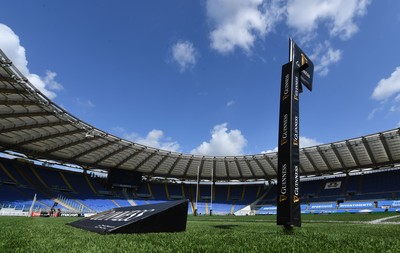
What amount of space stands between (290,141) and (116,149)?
4338 cm

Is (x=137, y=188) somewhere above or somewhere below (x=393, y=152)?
below

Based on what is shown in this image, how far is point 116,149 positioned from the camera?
4791 centimetres

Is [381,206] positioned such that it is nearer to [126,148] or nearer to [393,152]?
[393,152]

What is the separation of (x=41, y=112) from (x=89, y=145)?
13792 mm

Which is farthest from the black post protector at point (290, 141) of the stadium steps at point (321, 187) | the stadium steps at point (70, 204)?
the stadium steps at point (321, 187)

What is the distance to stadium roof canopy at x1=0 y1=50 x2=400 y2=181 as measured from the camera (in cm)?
3011

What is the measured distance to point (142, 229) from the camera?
677 centimetres

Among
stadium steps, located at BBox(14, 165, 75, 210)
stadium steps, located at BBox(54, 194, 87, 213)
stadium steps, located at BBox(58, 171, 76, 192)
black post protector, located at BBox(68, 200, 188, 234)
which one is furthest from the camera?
stadium steps, located at BBox(58, 171, 76, 192)

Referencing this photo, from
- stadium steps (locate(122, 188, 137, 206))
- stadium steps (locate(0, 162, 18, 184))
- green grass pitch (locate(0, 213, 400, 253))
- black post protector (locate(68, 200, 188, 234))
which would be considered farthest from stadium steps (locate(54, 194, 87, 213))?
green grass pitch (locate(0, 213, 400, 253))

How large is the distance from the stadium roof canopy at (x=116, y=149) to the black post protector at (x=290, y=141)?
77.5ft

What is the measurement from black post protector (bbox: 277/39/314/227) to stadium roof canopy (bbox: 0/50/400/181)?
23.6m

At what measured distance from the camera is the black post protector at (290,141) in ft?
26.0

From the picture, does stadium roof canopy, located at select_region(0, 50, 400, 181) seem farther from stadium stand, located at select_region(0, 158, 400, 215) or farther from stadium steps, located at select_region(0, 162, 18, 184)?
stadium steps, located at select_region(0, 162, 18, 184)

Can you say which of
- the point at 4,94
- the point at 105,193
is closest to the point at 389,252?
the point at 4,94
